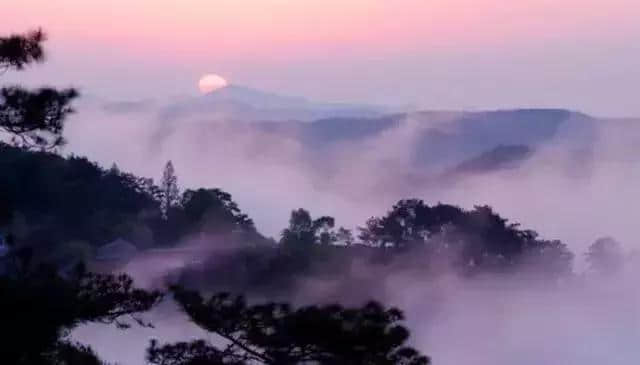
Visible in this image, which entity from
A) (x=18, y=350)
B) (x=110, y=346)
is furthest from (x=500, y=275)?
(x=18, y=350)

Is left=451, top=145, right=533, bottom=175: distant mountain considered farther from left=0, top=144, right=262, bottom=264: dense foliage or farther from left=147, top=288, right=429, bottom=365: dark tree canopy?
left=147, top=288, right=429, bottom=365: dark tree canopy

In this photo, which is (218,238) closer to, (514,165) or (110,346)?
(110,346)

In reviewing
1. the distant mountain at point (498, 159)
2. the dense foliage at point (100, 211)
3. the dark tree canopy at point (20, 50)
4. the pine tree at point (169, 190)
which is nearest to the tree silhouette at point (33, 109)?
the dark tree canopy at point (20, 50)

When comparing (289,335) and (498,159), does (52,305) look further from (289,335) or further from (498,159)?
(498,159)

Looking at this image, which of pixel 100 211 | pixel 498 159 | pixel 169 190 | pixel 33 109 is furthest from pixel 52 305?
pixel 498 159

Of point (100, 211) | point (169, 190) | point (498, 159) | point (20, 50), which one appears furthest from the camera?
point (498, 159)
